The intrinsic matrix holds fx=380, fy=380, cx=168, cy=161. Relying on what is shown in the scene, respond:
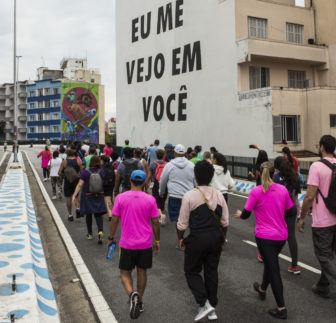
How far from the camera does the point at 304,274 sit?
6223 millimetres

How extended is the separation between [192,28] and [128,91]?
1104 centimetres

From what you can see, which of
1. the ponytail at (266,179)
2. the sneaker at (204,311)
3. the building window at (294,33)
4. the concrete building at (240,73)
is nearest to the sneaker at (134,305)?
the sneaker at (204,311)

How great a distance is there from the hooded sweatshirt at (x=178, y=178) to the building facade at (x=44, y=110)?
89.7 meters

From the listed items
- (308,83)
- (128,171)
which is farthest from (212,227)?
(308,83)

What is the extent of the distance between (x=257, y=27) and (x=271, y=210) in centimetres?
2210

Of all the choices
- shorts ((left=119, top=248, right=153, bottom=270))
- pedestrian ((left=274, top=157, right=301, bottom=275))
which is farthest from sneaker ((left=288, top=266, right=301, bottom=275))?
shorts ((left=119, top=248, right=153, bottom=270))

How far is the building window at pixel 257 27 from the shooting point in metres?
24.3

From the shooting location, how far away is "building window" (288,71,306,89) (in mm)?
25895

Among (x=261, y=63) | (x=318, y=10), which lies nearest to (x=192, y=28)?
(x=261, y=63)

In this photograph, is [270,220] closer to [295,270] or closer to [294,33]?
[295,270]

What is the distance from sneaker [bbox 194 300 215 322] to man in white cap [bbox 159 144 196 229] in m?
3.25

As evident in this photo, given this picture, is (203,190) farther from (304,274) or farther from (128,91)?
(128,91)

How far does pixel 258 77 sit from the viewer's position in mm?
24531

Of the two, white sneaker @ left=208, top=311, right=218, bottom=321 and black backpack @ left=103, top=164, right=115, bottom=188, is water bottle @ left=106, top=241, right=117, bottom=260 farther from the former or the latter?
black backpack @ left=103, top=164, right=115, bottom=188
